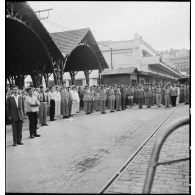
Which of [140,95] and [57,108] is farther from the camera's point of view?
[140,95]

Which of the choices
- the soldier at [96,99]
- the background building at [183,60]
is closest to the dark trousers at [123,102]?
the soldier at [96,99]

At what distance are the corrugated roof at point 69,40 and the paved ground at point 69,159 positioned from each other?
7825 mm

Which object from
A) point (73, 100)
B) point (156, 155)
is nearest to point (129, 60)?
point (73, 100)

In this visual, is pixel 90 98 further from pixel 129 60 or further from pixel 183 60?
pixel 183 60

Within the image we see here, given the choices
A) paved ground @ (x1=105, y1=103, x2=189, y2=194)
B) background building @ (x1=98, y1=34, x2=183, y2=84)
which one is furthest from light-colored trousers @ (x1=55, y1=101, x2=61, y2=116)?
background building @ (x1=98, y1=34, x2=183, y2=84)

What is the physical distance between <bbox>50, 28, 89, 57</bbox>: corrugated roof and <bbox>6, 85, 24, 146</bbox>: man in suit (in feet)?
28.0

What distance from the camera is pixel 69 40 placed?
54.2ft

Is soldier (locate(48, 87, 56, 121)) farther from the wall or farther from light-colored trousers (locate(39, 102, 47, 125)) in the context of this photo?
the wall

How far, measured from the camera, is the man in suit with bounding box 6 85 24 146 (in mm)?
7660

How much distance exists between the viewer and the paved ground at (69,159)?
431 centimetres

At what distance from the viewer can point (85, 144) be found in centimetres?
745

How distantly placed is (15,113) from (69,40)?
31.9 ft
